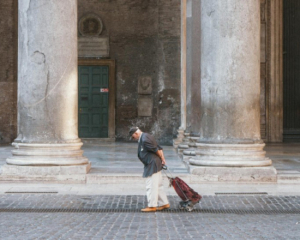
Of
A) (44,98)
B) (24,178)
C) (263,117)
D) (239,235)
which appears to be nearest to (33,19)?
(44,98)

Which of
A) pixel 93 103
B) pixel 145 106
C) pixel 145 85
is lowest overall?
pixel 145 106

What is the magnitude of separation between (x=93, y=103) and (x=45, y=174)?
431 inches

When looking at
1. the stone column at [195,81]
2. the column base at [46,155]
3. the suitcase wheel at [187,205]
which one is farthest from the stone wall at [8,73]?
the suitcase wheel at [187,205]

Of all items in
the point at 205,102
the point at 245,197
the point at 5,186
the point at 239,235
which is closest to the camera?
the point at 239,235

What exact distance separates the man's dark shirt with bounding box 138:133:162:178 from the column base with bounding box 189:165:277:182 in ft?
8.84

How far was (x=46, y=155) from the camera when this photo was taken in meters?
10.7

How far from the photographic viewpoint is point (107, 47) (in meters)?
21.4

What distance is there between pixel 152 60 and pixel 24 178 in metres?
11.5

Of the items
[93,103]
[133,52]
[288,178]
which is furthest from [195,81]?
[93,103]

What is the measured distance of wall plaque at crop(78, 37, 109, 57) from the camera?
70.0 feet

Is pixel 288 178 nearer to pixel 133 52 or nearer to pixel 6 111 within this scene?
pixel 133 52

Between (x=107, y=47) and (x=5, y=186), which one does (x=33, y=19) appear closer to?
(x=5, y=186)

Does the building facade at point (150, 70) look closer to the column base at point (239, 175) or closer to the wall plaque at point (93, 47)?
the wall plaque at point (93, 47)

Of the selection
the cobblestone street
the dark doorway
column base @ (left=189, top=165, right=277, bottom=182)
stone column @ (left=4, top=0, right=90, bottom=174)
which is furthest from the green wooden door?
the cobblestone street
